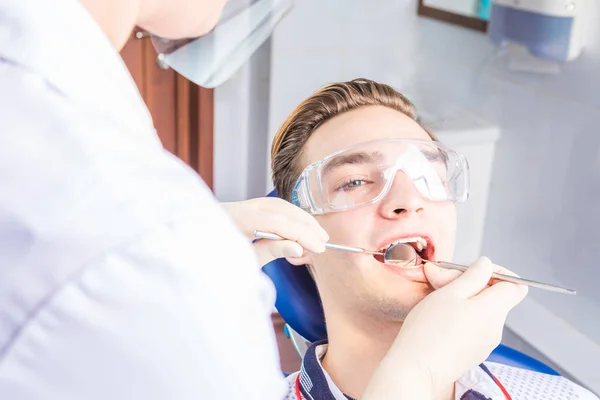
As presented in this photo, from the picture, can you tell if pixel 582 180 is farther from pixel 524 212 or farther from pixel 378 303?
pixel 378 303

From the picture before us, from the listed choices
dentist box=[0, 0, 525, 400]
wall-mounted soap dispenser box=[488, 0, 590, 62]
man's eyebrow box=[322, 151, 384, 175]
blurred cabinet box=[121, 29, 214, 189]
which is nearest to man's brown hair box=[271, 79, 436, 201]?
man's eyebrow box=[322, 151, 384, 175]

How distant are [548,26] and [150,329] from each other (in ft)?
6.77

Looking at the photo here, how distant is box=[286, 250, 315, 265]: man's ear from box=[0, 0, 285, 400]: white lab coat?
40.5 inches

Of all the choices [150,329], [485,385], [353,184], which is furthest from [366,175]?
[150,329]

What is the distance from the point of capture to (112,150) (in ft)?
1.31

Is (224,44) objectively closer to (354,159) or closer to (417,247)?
(354,159)

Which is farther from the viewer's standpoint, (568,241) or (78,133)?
(568,241)

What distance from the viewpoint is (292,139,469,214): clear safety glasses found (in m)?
1.31

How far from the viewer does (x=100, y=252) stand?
38 cm

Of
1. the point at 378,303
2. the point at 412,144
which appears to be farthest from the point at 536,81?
the point at 378,303

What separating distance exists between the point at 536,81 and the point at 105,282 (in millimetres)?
2284

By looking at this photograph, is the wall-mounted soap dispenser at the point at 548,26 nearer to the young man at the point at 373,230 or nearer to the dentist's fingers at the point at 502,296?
the young man at the point at 373,230

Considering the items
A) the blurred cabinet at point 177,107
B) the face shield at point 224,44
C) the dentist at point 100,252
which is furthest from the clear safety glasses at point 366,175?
the blurred cabinet at point 177,107

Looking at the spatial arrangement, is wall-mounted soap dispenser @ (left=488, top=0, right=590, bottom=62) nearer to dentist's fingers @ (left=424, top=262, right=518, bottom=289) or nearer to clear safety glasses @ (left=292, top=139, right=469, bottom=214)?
clear safety glasses @ (left=292, top=139, right=469, bottom=214)
